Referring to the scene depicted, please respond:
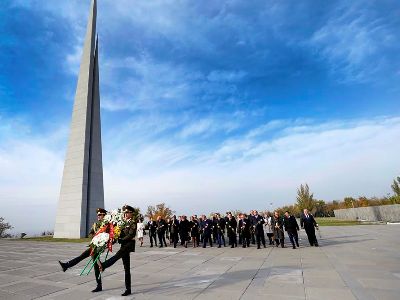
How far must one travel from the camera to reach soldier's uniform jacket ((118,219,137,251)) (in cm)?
681

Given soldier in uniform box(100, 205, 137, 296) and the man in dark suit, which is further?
the man in dark suit

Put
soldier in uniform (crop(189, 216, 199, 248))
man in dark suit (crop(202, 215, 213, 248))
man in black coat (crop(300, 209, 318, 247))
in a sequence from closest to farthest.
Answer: man in black coat (crop(300, 209, 318, 247)), man in dark suit (crop(202, 215, 213, 248)), soldier in uniform (crop(189, 216, 199, 248))

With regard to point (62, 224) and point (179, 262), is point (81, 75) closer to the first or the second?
point (62, 224)

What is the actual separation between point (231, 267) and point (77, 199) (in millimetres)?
23596

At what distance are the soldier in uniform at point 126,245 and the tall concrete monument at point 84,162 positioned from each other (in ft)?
78.3

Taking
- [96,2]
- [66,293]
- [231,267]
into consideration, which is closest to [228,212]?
[231,267]

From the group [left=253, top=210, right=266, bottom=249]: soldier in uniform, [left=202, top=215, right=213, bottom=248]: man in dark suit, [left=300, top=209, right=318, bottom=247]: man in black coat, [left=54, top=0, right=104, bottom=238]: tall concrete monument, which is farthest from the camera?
[left=54, top=0, right=104, bottom=238]: tall concrete monument

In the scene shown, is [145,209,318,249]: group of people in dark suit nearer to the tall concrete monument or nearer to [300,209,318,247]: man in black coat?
[300,209,318,247]: man in black coat

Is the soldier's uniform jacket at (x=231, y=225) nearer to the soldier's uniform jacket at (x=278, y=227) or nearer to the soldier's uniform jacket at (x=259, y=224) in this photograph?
the soldier's uniform jacket at (x=259, y=224)

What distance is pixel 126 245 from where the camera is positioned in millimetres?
6797

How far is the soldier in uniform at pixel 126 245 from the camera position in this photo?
661 cm

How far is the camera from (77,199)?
28.8 metres

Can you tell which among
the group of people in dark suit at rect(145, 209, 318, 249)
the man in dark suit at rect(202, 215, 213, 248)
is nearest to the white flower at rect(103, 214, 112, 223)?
the group of people in dark suit at rect(145, 209, 318, 249)

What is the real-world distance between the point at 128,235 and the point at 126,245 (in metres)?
0.23
